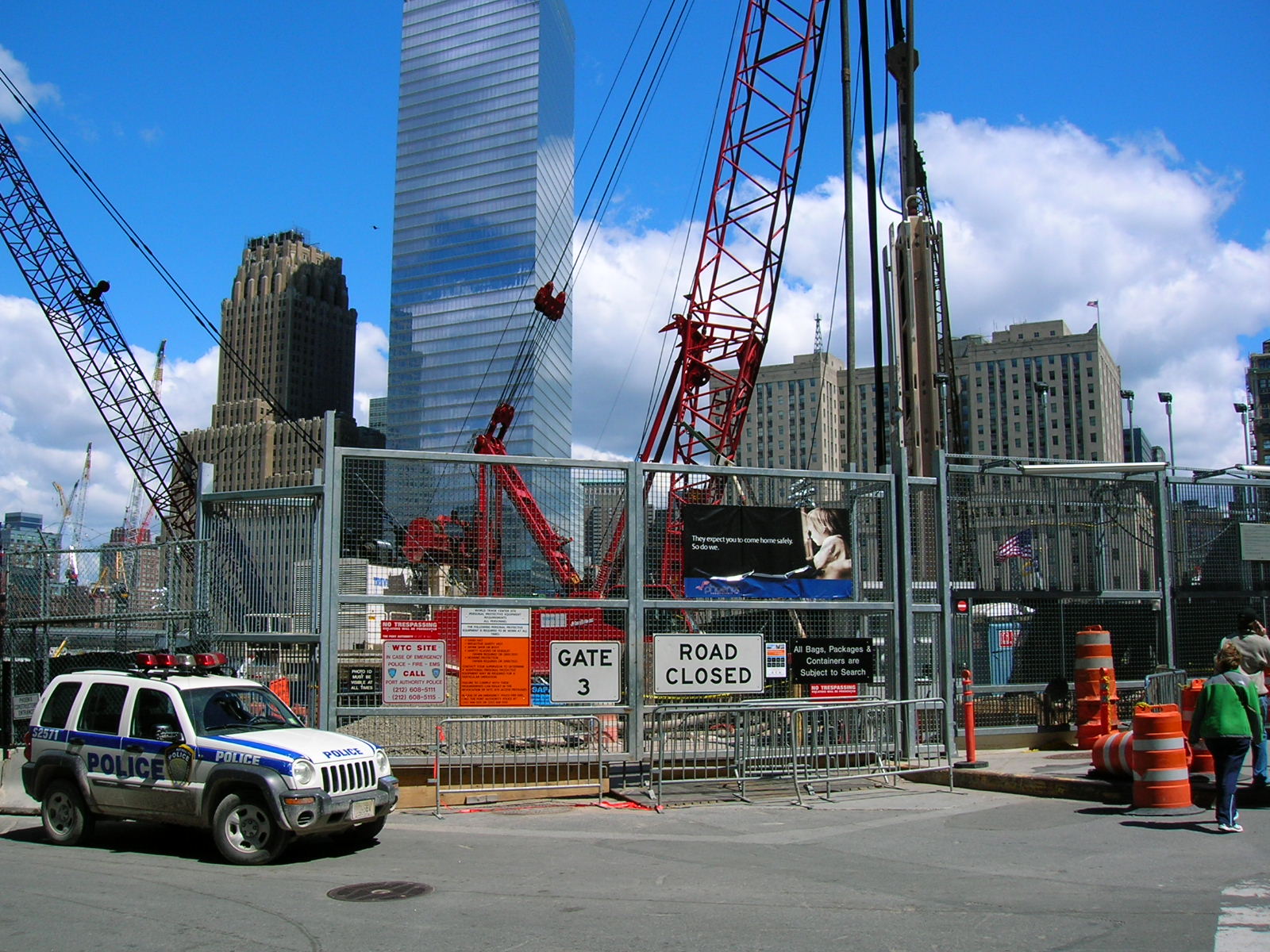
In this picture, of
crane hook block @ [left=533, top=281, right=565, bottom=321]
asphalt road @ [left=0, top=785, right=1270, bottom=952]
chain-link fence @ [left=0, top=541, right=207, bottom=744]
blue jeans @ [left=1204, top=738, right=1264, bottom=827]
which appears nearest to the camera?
asphalt road @ [left=0, top=785, right=1270, bottom=952]

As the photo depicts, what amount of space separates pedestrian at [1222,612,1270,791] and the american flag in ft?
12.2

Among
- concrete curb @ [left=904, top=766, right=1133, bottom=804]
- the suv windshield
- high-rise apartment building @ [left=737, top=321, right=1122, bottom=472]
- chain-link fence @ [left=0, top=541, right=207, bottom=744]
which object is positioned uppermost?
high-rise apartment building @ [left=737, top=321, right=1122, bottom=472]

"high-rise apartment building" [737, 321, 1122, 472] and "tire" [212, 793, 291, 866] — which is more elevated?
"high-rise apartment building" [737, 321, 1122, 472]

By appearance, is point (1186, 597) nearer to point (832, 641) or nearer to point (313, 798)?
point (832, 641)

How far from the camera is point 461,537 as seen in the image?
1298cm

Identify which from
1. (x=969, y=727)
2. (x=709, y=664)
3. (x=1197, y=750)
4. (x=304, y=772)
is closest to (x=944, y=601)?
(x=969, y=727)

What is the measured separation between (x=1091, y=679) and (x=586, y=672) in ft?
22.7

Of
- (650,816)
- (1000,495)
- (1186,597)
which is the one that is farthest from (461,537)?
(1186,597)

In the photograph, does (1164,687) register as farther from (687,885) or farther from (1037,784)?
(687,885)

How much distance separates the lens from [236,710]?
10445 mm

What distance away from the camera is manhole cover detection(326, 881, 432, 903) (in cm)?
807

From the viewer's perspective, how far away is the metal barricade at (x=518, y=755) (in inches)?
488

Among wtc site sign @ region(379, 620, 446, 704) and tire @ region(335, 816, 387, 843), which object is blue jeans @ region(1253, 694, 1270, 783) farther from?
wtc site sign @ region(379, 620, 446, 704)

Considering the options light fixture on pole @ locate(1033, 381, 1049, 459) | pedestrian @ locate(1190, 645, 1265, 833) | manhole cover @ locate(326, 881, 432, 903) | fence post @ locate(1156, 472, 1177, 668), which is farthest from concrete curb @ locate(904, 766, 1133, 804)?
light fixture on pole @ locate(1033, 381, 1049, 459)
